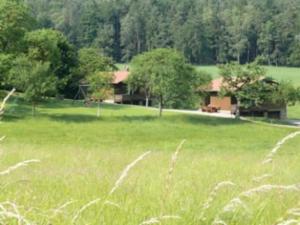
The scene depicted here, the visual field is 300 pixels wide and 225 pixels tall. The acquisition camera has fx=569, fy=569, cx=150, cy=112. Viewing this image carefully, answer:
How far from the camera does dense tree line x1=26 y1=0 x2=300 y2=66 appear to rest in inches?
6378

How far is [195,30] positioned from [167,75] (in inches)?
4221

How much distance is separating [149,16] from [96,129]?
13709 cm

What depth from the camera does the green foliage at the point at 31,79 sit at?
5138 cm

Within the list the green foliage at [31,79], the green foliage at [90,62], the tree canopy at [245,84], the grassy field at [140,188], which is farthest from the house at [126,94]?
the grassy field at [140,188]

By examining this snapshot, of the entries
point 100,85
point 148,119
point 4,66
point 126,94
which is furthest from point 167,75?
point 126,94

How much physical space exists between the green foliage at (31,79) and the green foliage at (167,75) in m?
12.5

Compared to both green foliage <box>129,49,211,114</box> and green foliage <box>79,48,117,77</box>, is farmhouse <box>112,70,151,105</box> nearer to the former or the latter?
green foliage <box>79,48,117,77</box>

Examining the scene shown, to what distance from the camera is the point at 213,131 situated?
53281 millimetres

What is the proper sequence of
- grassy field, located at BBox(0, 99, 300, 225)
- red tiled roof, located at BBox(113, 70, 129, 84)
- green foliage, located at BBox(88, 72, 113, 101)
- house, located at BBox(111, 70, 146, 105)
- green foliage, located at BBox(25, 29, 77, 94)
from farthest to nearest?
red tiled roof, located at BBox(113, 70, 129, 84) < house, located at BBox(111, 70, 146, 105) < green foliage, located at BBox(88, 72, 113, 101) < green foliage, located at BBox(25, 29, 77, 94) < grassy field, located at BBox(0, 99, 300, 225)

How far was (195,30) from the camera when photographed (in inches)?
6506

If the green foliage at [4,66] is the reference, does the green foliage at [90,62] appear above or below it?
above

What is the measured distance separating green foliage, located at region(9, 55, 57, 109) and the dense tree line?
110517 millimetres

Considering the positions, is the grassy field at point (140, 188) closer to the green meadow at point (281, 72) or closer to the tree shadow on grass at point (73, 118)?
the tree shadow on grass at point (73, 118)

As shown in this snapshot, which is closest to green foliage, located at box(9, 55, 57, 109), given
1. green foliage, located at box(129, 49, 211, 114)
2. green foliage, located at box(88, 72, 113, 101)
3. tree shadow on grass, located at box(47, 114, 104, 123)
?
tree shadow on grass, located at box(47, 114, 104, 123)
